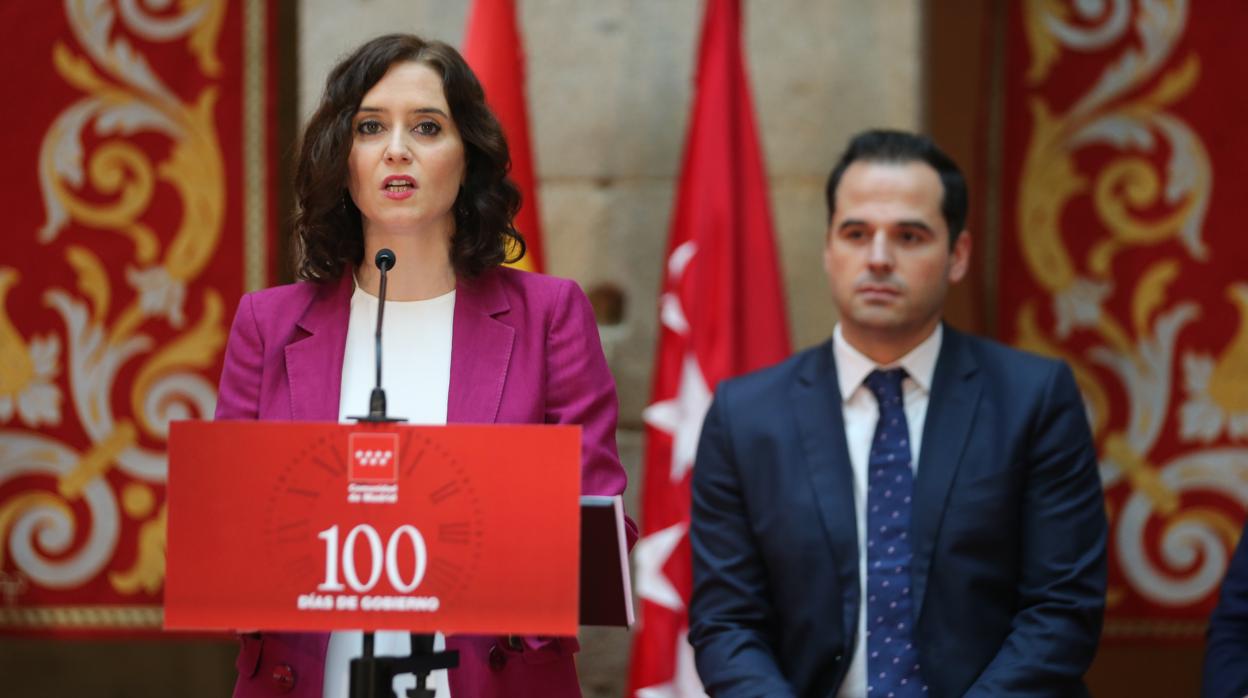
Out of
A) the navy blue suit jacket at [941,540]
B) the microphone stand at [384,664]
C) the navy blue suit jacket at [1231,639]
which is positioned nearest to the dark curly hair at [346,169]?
the microphone stand at [384,664]

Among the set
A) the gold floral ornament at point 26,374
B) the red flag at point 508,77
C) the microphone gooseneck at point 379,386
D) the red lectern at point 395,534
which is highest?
the red flag at point 508,77

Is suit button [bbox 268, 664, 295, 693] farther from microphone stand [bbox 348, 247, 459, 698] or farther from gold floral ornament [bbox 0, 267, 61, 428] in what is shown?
gold floral ornament [bbox 0, 267, 61, 428]

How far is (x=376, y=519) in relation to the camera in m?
1.67

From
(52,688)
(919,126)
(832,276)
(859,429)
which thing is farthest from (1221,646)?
(52,688)

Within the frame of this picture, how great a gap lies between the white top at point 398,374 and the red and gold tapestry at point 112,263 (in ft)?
5.68

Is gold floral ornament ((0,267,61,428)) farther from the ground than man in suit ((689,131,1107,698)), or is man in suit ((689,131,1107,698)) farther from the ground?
gold floral ornament ((0,267,61,428))

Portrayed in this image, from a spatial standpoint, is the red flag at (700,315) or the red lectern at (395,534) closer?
the red lectern at (395,534)

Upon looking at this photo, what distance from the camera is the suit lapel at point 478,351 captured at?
6.66 feet

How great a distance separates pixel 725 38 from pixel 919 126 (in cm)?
61

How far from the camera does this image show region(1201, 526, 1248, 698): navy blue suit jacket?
8.06ft

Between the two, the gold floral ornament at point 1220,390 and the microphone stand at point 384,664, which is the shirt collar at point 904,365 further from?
the gold floral ornament at point 1220,390

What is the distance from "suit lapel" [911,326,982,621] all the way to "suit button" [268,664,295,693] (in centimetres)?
109

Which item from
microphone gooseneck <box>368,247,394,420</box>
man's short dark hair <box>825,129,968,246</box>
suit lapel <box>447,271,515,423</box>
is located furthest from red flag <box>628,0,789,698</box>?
microphone gooseneck <box>368,247,394,420</box>

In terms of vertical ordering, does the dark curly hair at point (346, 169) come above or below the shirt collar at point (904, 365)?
above
